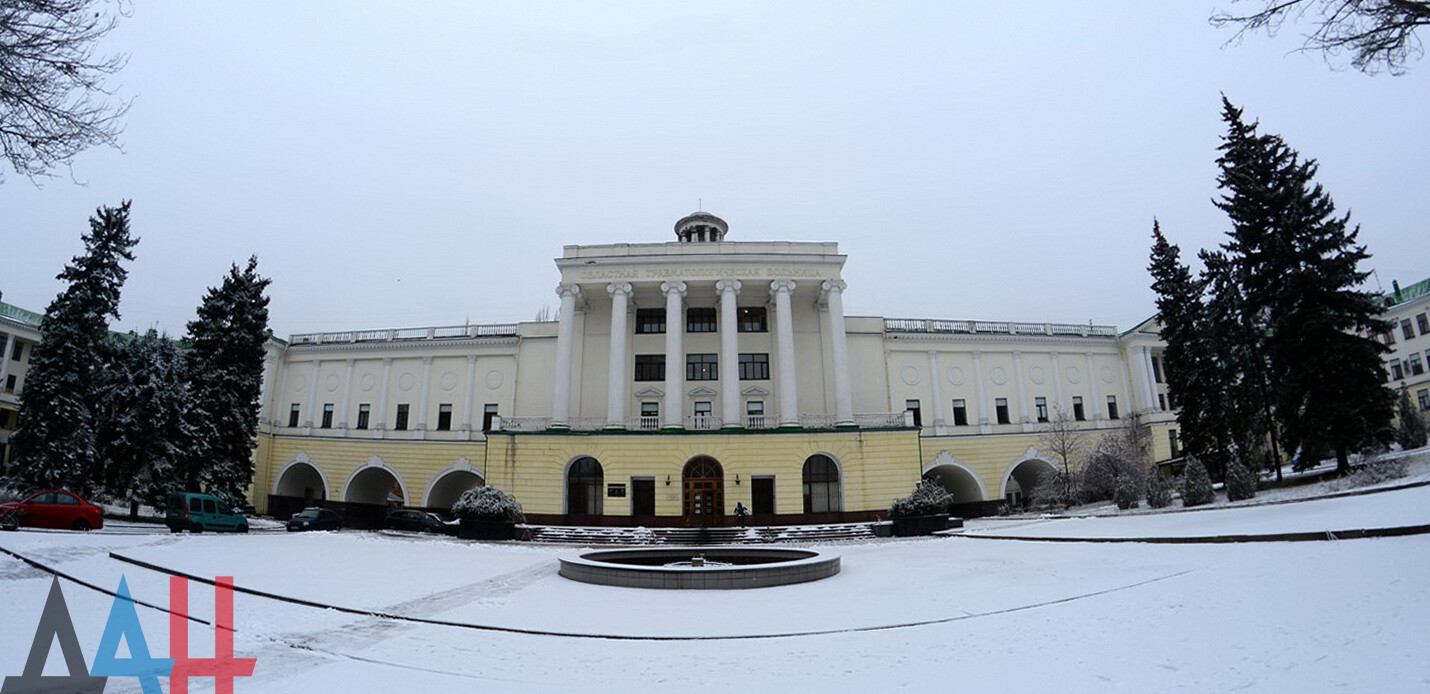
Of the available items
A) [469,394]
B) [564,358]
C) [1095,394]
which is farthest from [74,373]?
[1095,394]

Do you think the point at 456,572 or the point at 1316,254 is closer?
the point at 456,572

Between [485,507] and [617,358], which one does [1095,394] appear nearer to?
[617,358]

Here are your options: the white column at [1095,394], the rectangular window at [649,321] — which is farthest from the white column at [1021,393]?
the rectangular window at [649,321]

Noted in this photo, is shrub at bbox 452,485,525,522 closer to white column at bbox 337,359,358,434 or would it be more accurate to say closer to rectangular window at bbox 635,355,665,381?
rectangular window at bbox 635,355,665,381

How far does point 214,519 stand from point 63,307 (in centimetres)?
1270

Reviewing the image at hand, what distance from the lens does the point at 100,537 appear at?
15.5m

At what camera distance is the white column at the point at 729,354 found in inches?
1238

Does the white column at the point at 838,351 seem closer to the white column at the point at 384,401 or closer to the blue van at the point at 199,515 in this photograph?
the blue van at the point at 199,515

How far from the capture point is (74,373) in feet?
83.4

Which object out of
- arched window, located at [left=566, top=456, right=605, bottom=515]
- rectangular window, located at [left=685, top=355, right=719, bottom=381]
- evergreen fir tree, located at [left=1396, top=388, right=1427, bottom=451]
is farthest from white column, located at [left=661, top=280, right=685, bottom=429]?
evergreen fir tree, located at [left=1396, top=388, right=1427, bottom=451]

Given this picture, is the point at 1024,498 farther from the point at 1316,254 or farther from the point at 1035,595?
the point at 1035,595

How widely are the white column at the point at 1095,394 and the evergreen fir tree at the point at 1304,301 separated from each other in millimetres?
17360

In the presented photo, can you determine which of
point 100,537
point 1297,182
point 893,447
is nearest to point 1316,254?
point 1297,182

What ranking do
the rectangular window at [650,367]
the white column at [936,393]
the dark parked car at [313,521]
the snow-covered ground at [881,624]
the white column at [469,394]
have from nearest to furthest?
the snow-covered ground at [881,624] < the dark parked car at [313,521] < the rectangular window at [650,367] < the white column at [936,393] < the white column at [469,394]
